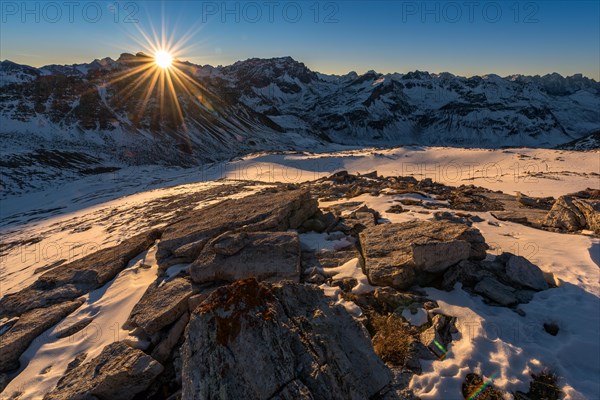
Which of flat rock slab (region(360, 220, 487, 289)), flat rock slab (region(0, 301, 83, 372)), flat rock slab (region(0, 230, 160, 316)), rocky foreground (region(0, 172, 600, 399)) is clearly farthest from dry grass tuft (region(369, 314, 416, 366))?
flat rock slab (region(0, 230, 160, 316))

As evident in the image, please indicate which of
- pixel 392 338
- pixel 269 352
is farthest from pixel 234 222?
pixel 269 352

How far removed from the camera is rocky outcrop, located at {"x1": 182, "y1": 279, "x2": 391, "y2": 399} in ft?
13.6

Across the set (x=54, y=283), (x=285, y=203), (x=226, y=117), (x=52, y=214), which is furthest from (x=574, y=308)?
(x=226, y=117)

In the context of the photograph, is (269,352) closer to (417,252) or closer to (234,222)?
(417,252)

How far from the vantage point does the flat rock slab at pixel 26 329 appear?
24.9 feet

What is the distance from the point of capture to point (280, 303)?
5.16 m

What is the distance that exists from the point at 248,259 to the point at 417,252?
4.55 m

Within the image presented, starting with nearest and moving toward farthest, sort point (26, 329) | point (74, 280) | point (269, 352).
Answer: point (269, 352) < point (26, 329) < point (74, 280)

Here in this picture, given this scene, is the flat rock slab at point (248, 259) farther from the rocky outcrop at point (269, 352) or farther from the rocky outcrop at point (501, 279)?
the rocky outcrop at point (501, 279)

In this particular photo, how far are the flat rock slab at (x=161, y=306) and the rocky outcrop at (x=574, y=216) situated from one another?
14466 millimetres

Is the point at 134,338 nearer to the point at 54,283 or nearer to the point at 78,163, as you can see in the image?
the point at 54,283

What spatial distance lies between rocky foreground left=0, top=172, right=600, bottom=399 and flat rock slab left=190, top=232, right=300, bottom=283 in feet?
0.11

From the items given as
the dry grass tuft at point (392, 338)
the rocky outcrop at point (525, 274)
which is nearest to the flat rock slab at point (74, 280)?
the dry grass tuft at point (392, 338)

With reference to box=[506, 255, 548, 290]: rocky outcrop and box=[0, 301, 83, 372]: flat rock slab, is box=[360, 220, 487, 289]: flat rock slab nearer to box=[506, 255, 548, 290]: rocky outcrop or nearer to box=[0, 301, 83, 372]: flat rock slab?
box=[506, 255, 548, 290]: rocky outcrop
